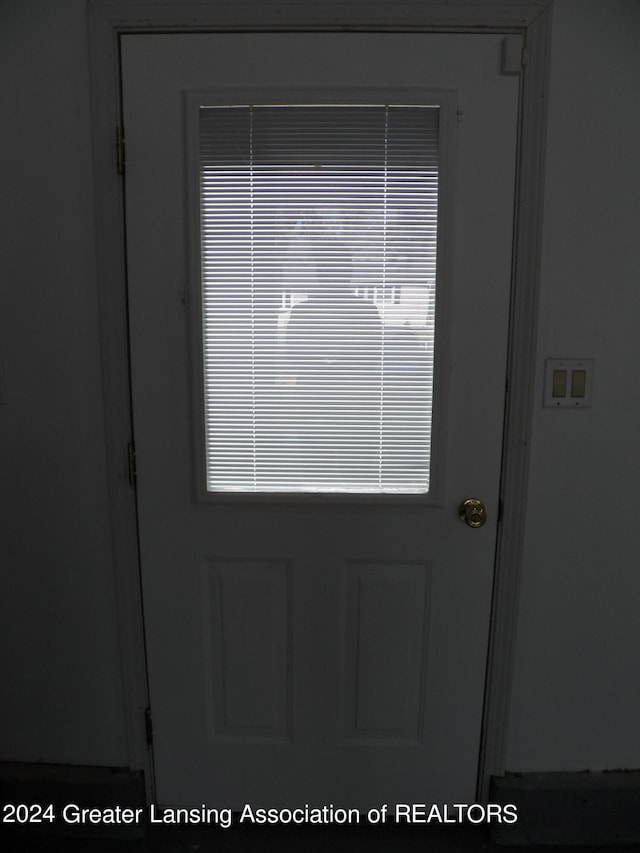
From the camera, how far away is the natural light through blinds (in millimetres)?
1339
